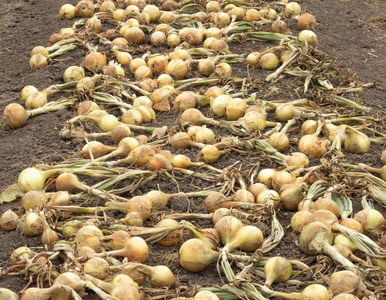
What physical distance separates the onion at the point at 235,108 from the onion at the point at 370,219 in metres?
1.53

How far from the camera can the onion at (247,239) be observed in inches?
117

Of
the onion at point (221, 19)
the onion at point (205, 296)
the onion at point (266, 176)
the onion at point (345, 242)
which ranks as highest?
the onion at point (221, 19)

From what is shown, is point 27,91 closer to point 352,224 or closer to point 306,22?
point 352,224

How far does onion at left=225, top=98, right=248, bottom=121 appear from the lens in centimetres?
441

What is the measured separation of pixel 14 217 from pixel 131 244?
0.84 meters

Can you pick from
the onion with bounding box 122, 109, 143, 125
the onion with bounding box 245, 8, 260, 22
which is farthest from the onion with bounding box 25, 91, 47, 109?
the onion with bounding box 245, 8, 260, 22

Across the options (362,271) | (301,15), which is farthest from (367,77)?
(362,271)

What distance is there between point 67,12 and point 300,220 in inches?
A: 180

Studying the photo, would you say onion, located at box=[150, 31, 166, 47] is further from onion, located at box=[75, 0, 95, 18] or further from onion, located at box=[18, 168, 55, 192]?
onion, located at box=[18, 168, 55, 192]

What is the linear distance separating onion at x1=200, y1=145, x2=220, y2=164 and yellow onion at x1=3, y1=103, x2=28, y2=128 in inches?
62.4

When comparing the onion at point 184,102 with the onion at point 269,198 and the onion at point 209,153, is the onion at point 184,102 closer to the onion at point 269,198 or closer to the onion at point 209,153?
the onion at point 209,153

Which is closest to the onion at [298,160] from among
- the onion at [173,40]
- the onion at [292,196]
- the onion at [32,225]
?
the onion at [292,196]

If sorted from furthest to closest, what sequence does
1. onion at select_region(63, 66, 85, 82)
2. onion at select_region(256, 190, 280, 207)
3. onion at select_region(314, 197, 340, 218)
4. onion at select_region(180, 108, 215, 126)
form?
1. onion at select_region(63, 66, 85, 82)
2. onion at select_region(180, 108, 215, 126)
3. onion at select_region(256, 190, 280, 207)
4. onion at select_region(314, 197, 340, 218)

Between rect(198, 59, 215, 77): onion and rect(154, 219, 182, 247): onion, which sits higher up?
rect(198, 59, 215, 77): onion
